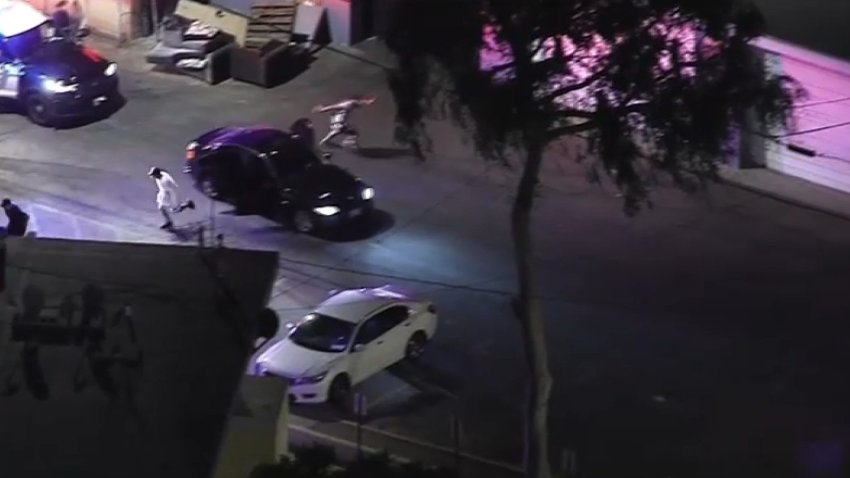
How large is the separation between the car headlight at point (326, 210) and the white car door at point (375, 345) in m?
4.34

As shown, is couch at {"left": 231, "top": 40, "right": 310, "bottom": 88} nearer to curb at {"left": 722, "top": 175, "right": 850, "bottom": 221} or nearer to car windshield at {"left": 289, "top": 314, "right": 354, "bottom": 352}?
curb at {"left": 722, "top": 175, "right": 850, "bottom": 221}

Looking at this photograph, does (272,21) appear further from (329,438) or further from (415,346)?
(329,438)

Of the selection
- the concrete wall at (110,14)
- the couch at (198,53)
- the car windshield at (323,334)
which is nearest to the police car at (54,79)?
the couch at (198,53)

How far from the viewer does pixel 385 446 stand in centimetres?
2325

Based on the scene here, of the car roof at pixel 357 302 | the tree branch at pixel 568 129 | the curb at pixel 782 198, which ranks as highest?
the tree branch at pixel 568 129

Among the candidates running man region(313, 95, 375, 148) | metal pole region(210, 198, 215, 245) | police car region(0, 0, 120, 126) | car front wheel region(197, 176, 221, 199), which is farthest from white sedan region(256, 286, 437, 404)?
police car region(0, 0, 120, 126)

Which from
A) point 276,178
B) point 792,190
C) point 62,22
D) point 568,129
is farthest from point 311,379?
point 62,22

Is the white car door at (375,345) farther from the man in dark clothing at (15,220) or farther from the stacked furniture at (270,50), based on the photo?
the stacked furniture at (270,50)

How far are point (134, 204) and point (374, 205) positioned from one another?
433 centimetres

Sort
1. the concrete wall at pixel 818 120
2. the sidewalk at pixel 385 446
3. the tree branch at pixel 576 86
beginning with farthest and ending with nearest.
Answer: the concrete wall at pixel 818 120
the sidewalk at pixel 385 446
the tree branch at pixel 576 86

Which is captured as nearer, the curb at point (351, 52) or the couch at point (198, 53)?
the couch at point (198, 53)

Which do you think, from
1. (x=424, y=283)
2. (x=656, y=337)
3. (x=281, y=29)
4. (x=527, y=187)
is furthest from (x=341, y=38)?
(x=527, y=187)

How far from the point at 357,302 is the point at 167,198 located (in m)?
5.67

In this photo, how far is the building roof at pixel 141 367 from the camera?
15742 mm
